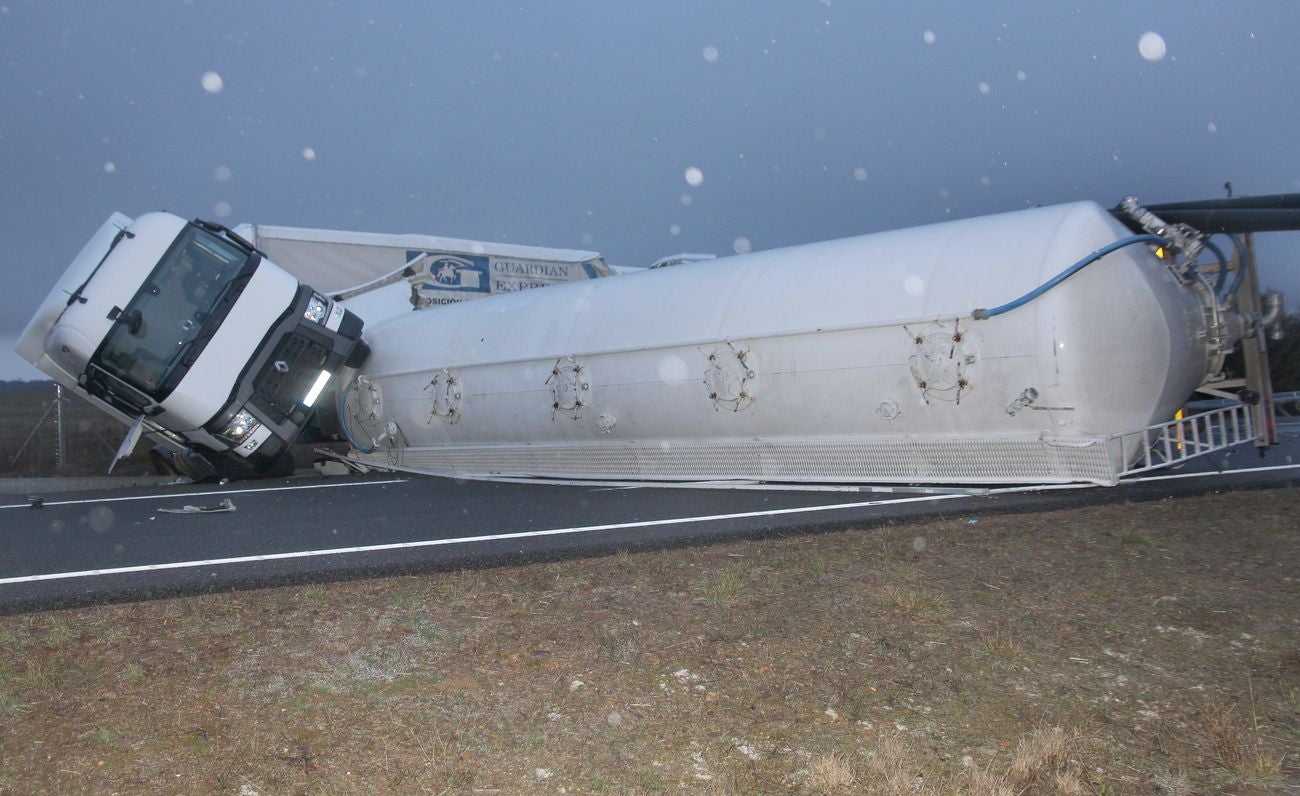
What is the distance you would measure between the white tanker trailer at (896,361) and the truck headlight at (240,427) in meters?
3.05

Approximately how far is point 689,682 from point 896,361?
573 cm

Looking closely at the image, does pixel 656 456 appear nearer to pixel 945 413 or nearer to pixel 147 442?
pixel 945 413

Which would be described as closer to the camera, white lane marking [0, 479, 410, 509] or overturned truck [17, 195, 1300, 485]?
overturned truck [17, 195, 1300, 485]

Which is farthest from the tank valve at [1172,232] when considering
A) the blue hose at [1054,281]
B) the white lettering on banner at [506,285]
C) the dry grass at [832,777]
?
the white lettering on banner at [506,285]

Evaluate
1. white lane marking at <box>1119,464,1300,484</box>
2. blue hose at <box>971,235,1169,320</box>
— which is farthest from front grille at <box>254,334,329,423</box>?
white lane marking at <box>1119,464,1300,484</box>

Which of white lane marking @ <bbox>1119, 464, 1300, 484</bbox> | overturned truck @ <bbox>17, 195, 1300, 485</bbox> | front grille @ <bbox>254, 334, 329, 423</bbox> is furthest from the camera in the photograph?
front grille @ <bbox>254, 334, 329, 423</bbox>

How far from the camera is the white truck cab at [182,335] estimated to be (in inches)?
464

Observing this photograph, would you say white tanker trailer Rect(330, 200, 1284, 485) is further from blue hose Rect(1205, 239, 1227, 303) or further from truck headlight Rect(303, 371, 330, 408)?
truck headlight Rect(303, 371, 330, 408)

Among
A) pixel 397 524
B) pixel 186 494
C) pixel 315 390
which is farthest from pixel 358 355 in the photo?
pixel 397 524

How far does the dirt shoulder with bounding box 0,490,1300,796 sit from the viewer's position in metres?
3.33

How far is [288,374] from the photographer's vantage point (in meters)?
13.4

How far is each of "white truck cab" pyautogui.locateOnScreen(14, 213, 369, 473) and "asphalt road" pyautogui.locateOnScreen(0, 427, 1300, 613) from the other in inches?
42.3

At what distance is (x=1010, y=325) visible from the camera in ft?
28.3

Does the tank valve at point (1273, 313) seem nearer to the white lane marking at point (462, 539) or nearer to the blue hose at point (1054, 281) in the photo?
the blue hose at point (1054, 281)
